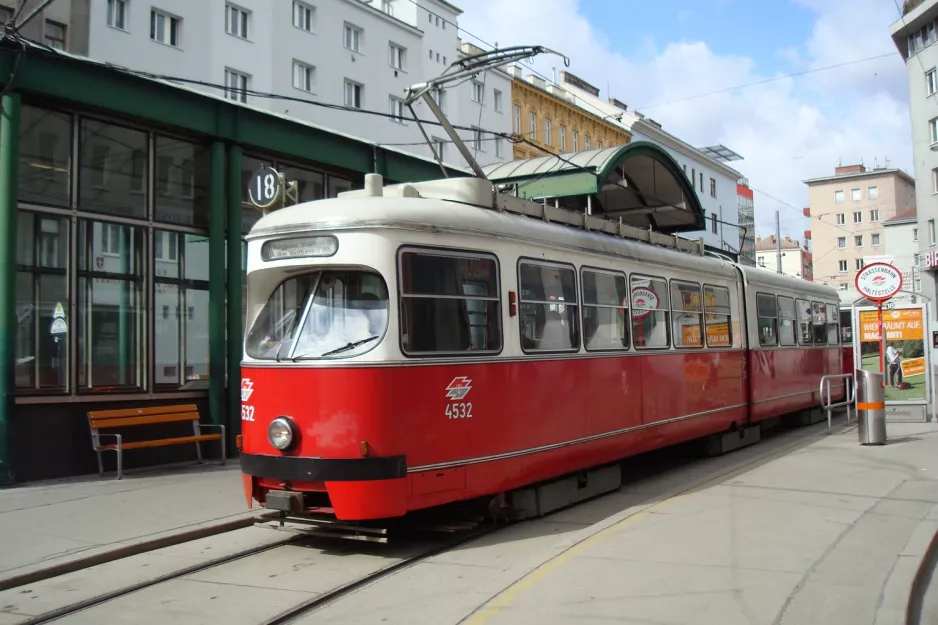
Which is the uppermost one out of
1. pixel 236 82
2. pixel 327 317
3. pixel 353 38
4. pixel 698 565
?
pixel 353 38

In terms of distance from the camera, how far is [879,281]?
45.5 ft

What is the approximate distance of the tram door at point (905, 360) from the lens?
15242 mm

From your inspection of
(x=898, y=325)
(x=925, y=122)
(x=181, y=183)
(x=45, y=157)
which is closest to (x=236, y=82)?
(x=181, y=183)

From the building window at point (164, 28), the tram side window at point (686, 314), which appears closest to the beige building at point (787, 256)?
the building window at point (164, 28)

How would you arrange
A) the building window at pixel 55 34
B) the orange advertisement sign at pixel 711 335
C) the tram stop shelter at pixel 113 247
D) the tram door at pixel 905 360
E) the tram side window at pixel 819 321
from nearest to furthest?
the tram stop shelter at pixel 113 247
the orange advertisement sign at pixel 711 335
the tram door at pixel 905 360
the tram side window at pixel 819 321
the building window at pixel 55 34

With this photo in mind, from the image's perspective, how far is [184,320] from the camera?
42.4ft

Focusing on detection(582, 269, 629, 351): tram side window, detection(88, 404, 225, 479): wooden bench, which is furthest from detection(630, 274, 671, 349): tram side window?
detection(88, 404, 225, 479): wooden bench

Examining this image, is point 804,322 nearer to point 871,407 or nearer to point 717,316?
point 871,407

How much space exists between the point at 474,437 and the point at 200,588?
249cm

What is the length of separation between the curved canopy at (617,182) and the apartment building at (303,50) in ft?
22.6

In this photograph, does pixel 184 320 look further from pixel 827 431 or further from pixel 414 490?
pixel 827 431

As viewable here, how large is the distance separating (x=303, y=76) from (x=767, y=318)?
22.1m

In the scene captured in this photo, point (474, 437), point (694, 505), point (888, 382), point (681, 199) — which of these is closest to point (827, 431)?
point (888, 382)

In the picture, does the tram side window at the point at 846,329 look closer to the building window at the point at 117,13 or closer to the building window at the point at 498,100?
the building window at the point at 117,13
